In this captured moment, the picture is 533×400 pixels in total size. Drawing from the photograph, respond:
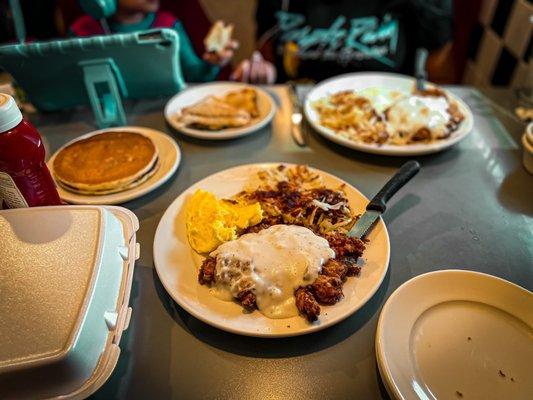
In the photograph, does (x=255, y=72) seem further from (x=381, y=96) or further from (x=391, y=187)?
(x=391, y=187)

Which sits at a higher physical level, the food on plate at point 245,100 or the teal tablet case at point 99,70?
→ the teal tablet case at point 99,70

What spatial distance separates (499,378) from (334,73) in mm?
2043

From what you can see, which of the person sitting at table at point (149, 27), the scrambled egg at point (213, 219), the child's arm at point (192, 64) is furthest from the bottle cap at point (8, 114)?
the child's arm at point (192, 64)

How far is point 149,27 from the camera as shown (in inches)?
91.5

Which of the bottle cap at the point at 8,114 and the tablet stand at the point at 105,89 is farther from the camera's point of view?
the tablet stand at the point at 105,89

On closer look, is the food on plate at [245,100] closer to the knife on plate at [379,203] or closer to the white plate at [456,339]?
the knife on plate at [379,203]

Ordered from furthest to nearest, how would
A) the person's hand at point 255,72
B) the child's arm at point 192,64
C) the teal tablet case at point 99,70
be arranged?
the child's arm at point 192,64
the person's hand at point 255,72
the teal tablet case at point 99,70

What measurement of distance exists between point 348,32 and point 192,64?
3.26ft

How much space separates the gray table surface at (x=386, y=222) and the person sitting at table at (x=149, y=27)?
1.29ft

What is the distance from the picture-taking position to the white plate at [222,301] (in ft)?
2.99

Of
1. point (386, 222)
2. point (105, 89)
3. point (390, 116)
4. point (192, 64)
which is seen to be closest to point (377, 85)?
point (390, 116)

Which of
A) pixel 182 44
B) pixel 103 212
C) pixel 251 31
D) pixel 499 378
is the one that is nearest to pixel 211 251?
pixel 103 212

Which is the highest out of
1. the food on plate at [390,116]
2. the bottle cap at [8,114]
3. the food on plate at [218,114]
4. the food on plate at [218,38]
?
the bottle cap at [8,114]

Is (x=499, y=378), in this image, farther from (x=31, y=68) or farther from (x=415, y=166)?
(x=31, y=68)
